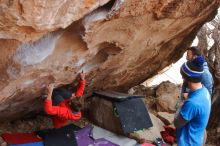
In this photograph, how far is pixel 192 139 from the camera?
4945mm

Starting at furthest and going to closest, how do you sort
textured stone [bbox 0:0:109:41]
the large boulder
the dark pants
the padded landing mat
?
1. the large boulder
2. the dark pants
3. the padded landing mat
4. textured stone [bbox 0:0:109:41]

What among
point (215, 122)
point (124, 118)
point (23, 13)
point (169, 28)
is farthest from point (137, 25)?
point (215, 122)

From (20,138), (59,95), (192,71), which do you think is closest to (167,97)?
(59,95)

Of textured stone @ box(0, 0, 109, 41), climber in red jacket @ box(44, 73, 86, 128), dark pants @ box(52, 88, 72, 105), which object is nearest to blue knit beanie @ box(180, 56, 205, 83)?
textured stone @ box(0, 0, 109, 41)

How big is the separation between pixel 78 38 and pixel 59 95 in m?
1.19

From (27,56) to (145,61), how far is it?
124 inches

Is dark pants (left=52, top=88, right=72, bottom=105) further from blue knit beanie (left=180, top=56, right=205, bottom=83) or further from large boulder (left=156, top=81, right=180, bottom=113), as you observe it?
large boulder (left=156, top=81, right=180, bottom=113)

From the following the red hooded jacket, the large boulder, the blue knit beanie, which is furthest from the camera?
the large boulder

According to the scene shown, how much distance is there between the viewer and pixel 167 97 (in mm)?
8352

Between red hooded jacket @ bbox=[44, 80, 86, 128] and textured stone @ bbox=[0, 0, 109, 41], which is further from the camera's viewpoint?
red hooded jacket @ bbox=[44, 80, 86, 128]

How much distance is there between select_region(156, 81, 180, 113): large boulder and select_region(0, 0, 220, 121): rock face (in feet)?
5.09

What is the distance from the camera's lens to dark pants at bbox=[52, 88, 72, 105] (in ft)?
18.3

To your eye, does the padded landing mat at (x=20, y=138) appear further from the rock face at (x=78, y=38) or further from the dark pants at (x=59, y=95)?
the dark pants at (x=59, y=95)

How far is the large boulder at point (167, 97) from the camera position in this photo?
322 inches
